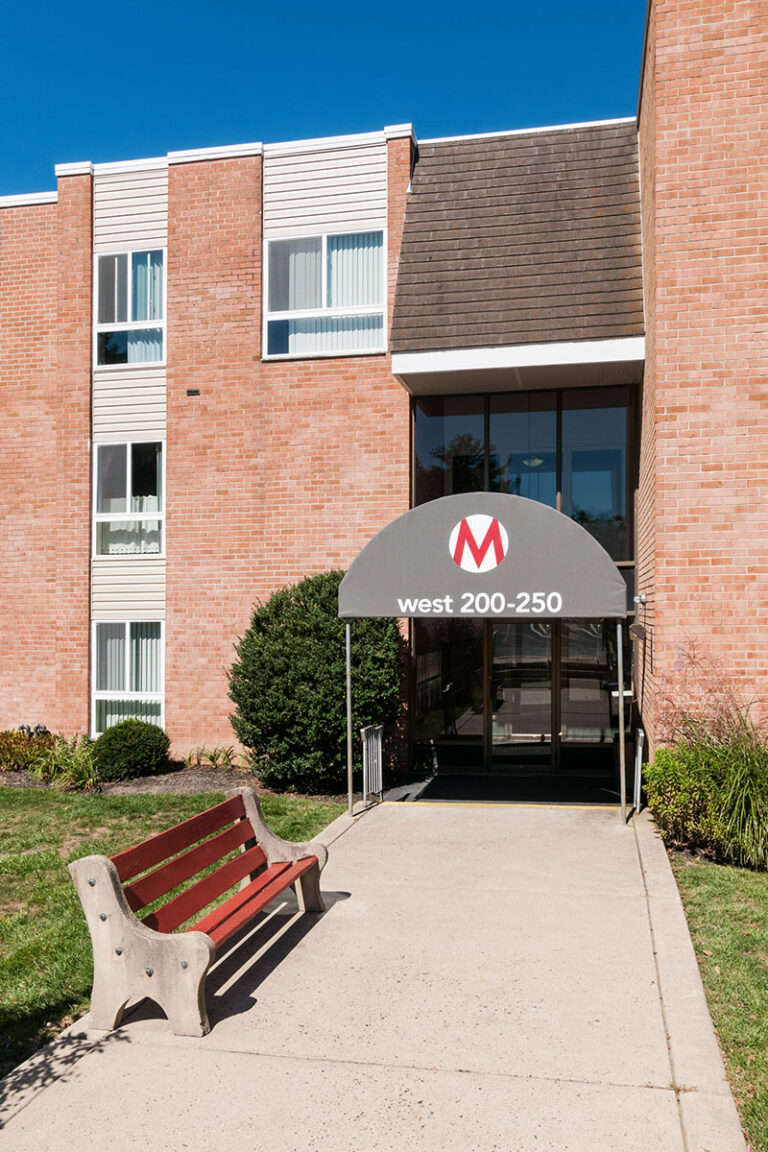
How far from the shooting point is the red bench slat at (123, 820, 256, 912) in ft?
18.0

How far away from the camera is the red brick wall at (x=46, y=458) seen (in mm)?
15820

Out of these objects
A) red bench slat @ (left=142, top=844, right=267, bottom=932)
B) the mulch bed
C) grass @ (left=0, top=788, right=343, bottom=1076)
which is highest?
red bench slat @ (left=142, top=844, right=267, bottom=932)

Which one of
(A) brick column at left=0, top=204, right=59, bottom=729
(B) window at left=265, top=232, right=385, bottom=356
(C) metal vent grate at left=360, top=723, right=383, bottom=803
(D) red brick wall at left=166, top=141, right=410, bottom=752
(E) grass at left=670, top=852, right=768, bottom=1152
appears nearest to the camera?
(E) grass at left=670, top=852, right=768, bottom=1152

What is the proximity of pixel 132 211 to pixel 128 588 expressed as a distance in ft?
20.7

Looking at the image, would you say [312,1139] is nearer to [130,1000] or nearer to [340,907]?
[130,1000]

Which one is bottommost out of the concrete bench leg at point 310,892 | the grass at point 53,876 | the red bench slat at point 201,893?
the grass at point 53,876

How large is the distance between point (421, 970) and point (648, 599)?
6.27 metres

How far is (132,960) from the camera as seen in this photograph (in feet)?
17.4

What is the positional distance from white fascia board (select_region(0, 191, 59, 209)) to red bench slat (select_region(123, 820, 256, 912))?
13.4 meters

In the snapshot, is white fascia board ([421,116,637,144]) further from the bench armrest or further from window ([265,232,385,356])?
the bench armrest

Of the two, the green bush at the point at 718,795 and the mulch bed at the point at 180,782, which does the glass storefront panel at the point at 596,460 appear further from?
the mulch bed at the point at 180,782

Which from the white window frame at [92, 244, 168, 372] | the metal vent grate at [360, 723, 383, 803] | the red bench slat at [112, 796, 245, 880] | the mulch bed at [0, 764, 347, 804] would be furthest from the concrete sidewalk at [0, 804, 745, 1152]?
the white window frame at [92, 244, 168, 372]

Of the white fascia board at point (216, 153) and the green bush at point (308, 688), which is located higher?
the white fascia board at point (216, 153)

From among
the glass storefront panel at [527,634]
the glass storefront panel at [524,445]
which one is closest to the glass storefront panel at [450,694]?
the glass storefront panel at [527,634]
